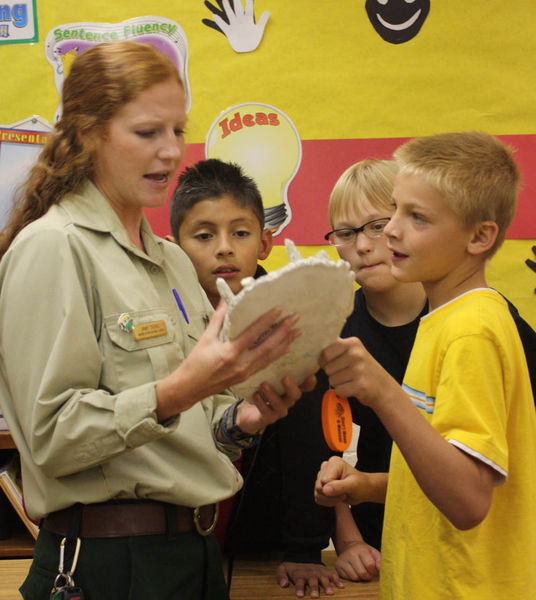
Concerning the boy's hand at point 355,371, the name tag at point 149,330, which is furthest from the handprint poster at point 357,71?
the boy's hand at point 355,371

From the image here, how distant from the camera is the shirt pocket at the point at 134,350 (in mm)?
1025

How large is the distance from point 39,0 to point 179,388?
193 cm

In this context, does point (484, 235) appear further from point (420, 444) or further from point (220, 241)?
point (220, 241)

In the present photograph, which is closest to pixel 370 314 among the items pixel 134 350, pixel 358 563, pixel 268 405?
pixel 358 563

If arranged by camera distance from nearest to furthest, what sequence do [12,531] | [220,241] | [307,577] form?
1. [307,577]
2. [220,241]
3. [12,531]

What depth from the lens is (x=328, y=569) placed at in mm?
1519

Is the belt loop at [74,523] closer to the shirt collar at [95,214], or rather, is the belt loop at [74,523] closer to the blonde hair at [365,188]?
the shirt collar at [95,214]

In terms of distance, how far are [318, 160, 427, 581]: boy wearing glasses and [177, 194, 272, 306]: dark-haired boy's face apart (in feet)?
0.82

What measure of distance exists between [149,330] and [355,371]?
34cm

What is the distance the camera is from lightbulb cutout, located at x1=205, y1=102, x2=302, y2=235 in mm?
2295

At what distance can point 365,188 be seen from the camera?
1.78 meters

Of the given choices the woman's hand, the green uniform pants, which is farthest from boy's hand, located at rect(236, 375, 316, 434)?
the green uniform pants

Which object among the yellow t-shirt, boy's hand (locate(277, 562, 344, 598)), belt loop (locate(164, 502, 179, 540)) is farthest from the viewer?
boy's hand (locate(277, 562, 344, 598))

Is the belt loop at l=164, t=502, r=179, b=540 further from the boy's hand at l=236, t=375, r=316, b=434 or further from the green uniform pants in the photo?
the boy's hand at l=236, t=375, r=316, b=434
